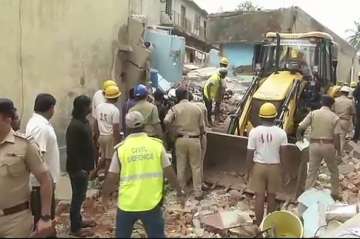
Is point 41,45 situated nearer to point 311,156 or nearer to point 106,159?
point 106,159

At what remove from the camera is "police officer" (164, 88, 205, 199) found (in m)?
8.44

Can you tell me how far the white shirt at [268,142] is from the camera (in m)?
6.97

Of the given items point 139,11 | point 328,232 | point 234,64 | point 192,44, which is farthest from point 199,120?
point 192,44

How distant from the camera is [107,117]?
8469 millimetres

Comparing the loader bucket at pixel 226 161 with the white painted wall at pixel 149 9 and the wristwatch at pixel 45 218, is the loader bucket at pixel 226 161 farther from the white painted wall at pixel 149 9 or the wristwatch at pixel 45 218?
the white painted wall at pixel 149 9

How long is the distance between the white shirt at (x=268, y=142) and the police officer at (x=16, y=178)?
3493 millimetres

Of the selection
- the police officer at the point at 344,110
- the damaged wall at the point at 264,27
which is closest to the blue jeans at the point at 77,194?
the police officer at the point at 344,110

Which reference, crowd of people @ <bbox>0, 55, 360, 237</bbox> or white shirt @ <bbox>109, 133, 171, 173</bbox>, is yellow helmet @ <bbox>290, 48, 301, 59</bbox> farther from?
white shirt @ <bbox>109, 133, 171, 173</bbox>

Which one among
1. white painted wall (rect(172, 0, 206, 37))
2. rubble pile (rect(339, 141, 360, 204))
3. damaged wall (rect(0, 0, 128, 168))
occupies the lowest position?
rubble pile (rect(339, 141, 360, 204))

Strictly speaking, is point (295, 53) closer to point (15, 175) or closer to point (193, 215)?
point (193, 215)

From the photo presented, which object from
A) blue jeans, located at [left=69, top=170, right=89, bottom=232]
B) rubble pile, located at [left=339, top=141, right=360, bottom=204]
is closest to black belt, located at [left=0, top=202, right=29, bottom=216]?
blue jeans, located at [left=69, top=170, right=89, bottom=232]

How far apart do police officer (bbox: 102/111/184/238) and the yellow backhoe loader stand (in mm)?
4217

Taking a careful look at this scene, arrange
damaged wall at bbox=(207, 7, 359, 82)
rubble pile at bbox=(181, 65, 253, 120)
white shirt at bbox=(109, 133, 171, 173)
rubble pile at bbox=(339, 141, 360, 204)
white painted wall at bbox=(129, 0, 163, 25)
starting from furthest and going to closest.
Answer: damaged wall at bbox=(207, 7, 359, 82), rubble pile at bbox=(181, 65, 253, 120), white painted wall at bbox=(129, 0, 163, 25), rubble pile at bbox=(339, 141, 360, 204), white shirt at bbox=(109, 133, 171, 173)

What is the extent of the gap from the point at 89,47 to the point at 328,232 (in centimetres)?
672
